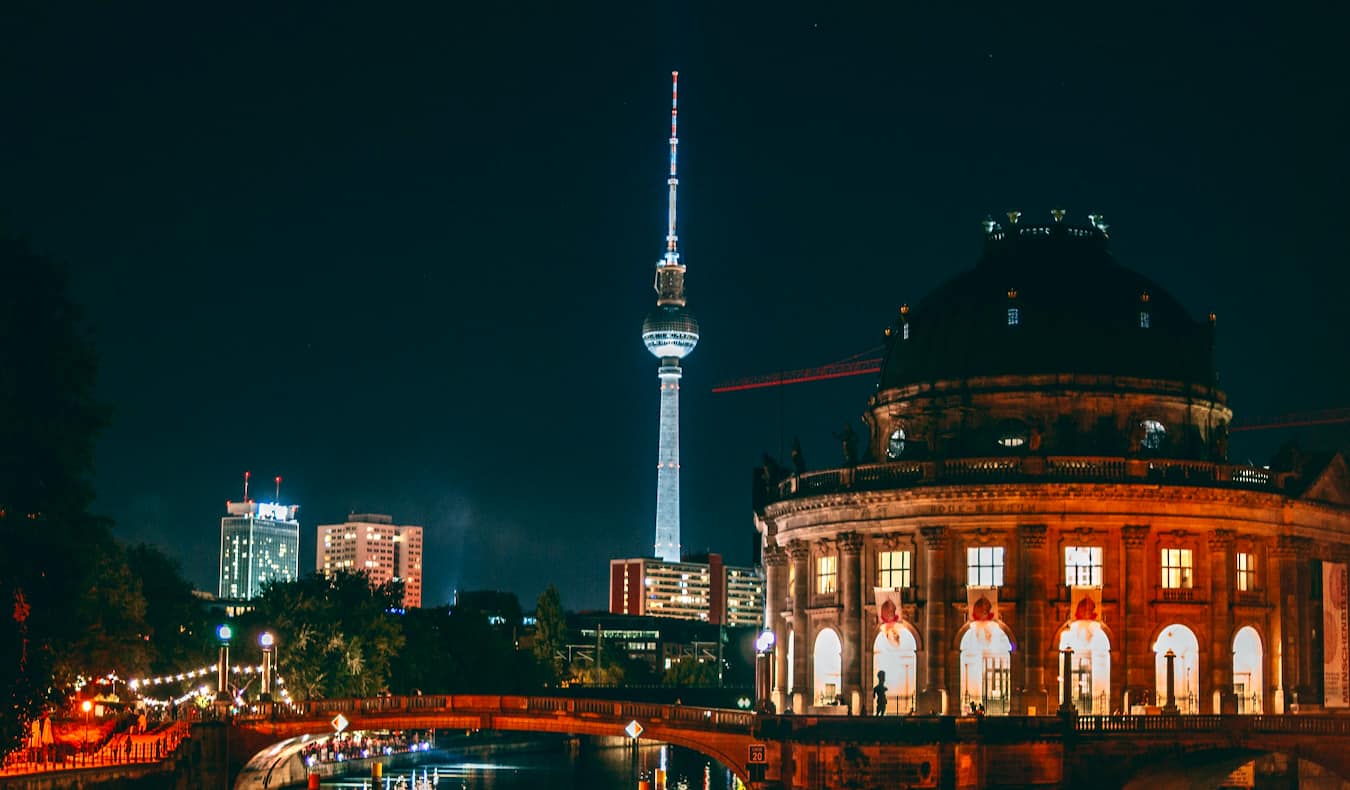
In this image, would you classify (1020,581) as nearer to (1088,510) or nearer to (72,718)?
(1088,510)

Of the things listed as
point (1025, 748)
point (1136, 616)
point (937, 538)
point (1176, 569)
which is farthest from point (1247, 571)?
point (1025, 748)

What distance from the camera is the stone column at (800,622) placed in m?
127

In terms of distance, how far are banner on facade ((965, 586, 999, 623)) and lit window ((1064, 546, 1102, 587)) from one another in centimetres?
397

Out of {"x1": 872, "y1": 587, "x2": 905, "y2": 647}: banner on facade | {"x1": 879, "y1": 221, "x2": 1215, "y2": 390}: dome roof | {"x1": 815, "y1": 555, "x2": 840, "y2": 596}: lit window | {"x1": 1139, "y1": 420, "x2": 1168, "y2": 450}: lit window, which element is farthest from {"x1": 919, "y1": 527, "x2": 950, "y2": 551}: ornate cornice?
{"x1": 1139, "y1": 420, "x2": 1168, "y2": 450}: lit window

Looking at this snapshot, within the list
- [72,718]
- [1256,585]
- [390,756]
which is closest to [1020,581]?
[1256,585]

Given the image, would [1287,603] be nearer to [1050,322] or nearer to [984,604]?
[984,604]

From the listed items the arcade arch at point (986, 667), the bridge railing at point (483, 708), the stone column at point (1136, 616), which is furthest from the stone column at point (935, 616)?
the bridge railing at point (483, 708)

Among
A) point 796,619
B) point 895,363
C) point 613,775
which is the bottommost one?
point 613,775

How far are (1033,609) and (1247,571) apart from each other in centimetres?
1317

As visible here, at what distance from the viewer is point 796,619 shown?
127562 millimetres

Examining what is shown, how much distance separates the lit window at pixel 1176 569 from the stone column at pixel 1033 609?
6900 mm

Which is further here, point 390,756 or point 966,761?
point 390,756

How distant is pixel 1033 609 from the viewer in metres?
117

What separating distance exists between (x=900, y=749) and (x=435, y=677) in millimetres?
88367
